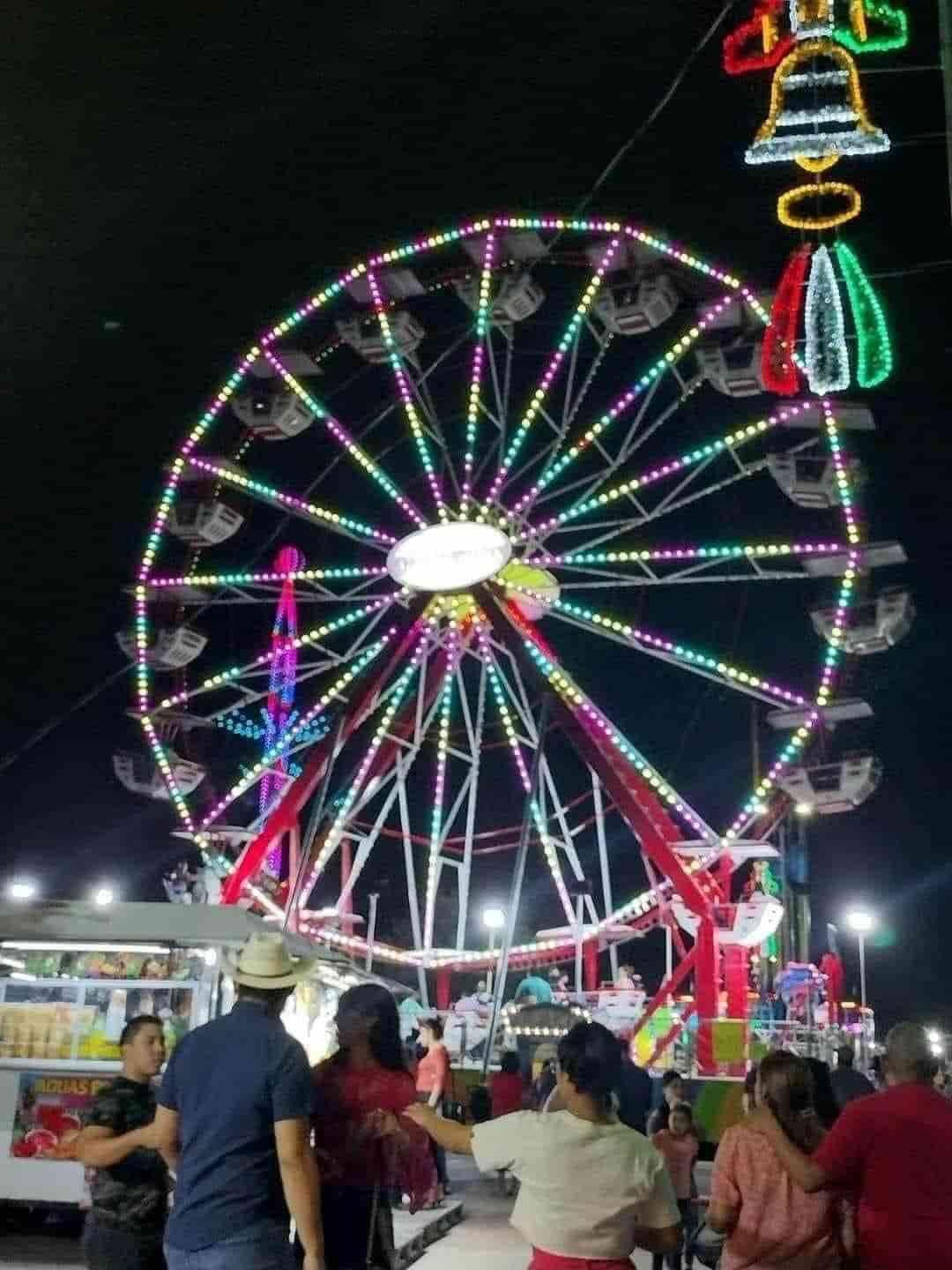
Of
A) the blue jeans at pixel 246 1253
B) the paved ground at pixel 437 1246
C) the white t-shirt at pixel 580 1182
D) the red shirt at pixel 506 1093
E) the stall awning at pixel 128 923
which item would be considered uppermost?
the stall awning at pixel 128 923

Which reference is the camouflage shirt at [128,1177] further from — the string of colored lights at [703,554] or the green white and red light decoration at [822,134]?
the string of colored lights at [703,554]

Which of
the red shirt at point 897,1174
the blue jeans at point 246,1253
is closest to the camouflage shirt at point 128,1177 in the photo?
the blue jeans at point 246,1253

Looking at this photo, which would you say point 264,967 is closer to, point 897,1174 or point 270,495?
point 897,1174

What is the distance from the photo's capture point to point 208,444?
1830 centimetres

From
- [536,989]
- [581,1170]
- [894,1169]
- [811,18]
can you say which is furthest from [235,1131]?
[536,989]

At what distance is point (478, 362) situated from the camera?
17.6m

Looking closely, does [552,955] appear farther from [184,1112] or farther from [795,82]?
[184,1112]

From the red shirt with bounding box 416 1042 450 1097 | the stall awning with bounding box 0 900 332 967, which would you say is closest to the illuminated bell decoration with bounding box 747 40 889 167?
the stall awning with bounding box 0 900 332 967

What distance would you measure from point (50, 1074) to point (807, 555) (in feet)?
34.9

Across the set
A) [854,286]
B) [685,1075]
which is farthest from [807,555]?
[854,286]

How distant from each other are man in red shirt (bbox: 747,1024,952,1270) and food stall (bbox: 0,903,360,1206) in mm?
5112

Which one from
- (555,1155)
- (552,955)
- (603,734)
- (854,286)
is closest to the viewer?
(555,1155)

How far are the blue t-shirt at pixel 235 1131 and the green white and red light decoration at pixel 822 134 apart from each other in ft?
19.1

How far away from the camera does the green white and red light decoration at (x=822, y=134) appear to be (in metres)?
7.67
